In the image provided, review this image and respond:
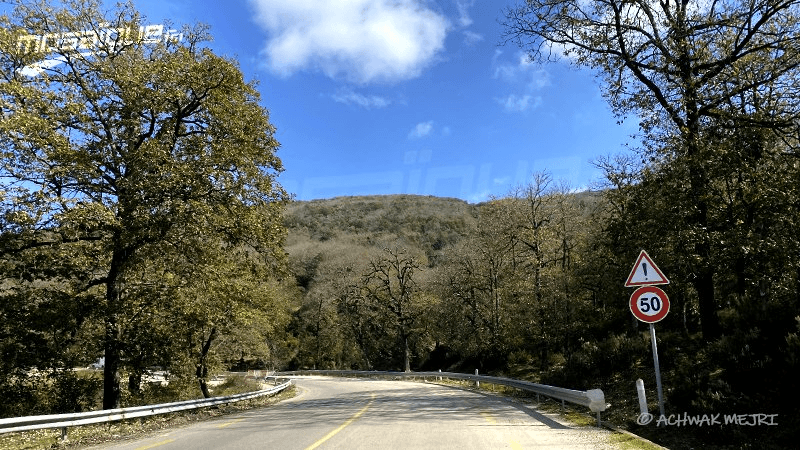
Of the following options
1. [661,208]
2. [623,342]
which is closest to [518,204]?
[623,342]

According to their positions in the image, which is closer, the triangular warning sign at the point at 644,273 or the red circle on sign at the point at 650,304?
the red circle on sign at the point at 650,304

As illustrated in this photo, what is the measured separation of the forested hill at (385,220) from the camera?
11619cm

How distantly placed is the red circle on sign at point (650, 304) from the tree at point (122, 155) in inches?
441

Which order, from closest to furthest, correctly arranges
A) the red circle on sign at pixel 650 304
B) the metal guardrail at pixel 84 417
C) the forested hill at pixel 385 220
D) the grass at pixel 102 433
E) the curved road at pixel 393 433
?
1. the curved road at pixel 393 433
2. the red circle on sign at pixel 650 304
3. the metal guardrail at pixel 84 417
4. the grass at pixel 102 433
5. the forested hill at pixel 385 220

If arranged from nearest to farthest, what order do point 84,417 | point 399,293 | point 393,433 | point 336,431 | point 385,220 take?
point 393,433 < point 336,431 < point 84,417 < point 399,293 < point 385,220

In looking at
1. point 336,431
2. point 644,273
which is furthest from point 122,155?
point 644,273

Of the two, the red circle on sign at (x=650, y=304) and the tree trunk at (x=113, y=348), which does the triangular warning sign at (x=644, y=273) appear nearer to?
the red circle on sign at (x=650, y=304)

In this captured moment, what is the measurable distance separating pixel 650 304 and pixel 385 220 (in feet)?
449

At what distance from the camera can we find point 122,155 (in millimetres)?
14812

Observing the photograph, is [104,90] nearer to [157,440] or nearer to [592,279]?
[157,440]

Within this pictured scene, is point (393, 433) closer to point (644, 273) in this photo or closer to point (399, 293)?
point (644, 273)

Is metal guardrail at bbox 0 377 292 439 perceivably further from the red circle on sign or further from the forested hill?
the forested hill

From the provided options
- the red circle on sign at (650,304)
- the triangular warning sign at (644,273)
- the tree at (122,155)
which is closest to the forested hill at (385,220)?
the tree at (122,155)

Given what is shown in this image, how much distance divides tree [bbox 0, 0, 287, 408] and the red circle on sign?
36.7 ft
